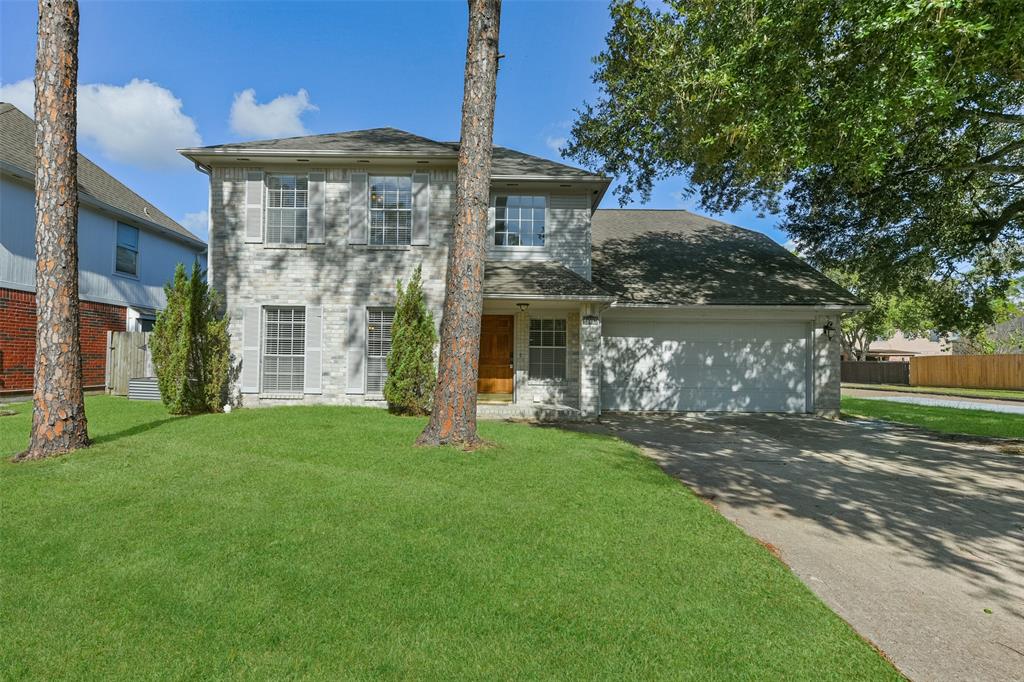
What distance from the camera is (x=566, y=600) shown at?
3002 mm

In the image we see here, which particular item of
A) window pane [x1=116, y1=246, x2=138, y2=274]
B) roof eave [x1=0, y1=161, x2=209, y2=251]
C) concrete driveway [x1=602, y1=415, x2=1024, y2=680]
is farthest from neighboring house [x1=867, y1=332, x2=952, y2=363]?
window pane [x1=116, y1=246, x2=138, y2=274]

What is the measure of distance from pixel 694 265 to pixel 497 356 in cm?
635

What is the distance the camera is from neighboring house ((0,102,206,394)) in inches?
462

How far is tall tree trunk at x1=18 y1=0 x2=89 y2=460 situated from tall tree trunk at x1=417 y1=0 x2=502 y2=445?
4.17 metres

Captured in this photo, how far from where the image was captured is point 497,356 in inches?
478

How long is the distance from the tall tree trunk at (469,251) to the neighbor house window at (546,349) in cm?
524

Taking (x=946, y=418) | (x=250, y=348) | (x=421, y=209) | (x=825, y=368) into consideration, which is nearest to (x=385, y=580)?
(x=421, y=209)

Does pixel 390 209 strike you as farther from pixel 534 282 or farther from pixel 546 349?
pixel 546 349

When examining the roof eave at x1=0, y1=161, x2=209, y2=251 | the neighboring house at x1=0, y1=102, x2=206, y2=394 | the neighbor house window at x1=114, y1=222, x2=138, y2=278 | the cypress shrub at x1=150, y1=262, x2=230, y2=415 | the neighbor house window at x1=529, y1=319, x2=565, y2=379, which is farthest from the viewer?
the neighbor house window at x1=114, y1=222, x2=138, y2=278

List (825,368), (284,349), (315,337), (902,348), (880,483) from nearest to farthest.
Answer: (880,483) → (315,337) → (284,349) → (825,368) → (902,348)

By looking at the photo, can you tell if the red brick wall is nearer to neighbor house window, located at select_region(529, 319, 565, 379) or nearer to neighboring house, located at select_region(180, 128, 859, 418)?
neighboring house, located at select_region(180, 128, 859, 418)

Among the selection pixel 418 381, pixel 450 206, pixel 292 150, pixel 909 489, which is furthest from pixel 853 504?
pixel 292 150

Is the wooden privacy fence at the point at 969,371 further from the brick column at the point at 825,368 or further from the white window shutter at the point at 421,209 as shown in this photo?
the white window shutter at the point at 421,209

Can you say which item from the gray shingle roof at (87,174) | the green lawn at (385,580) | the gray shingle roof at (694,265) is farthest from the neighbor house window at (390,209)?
the gray shingle roof at (87,174)
